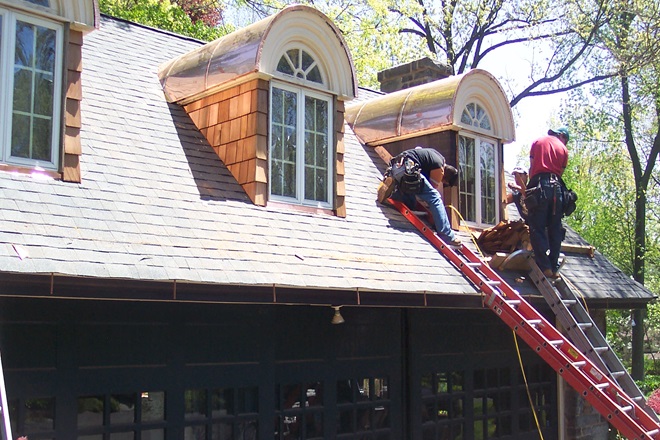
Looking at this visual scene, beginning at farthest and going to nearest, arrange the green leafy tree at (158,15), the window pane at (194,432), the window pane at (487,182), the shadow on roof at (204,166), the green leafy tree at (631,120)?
the green leafy tree at (631,120), the green leafy tree at (158,15), the window pane at (487,182), the shadow on roof at (204,166), the window pane at (194,432)

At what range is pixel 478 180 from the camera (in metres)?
10.8

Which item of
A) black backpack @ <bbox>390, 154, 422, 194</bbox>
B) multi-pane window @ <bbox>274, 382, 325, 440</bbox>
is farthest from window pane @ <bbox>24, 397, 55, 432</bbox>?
black backpack @ <bbox>390, 154, 422, 194</bbox>

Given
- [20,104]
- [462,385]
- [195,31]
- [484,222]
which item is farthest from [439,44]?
[20,104]

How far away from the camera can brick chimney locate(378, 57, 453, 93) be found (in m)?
13.2

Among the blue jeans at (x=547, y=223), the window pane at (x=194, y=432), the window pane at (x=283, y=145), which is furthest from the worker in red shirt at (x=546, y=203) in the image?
the window pane at (x=194, y=432)

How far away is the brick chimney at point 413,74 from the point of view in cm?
1320

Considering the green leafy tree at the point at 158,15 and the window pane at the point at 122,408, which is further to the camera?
the green leafy tree at the point at 158,15

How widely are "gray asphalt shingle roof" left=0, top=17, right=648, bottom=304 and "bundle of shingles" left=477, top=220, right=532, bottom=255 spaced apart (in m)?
1.12

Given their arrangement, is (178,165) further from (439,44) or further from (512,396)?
(439,44)

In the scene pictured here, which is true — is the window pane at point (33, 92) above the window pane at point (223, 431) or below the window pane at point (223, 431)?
above

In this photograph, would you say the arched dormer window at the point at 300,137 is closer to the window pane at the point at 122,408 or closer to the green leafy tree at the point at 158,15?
the window pane at the point at 122,408

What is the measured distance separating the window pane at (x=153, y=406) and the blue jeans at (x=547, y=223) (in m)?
4.70

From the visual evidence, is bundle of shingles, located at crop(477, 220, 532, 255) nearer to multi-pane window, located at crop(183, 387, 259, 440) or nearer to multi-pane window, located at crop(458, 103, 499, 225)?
multi-pane window, located at crop(458, 103, 499, 225)

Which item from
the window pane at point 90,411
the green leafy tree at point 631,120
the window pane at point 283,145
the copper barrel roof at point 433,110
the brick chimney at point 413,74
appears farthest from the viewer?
the green leafy tree at point 631,120
